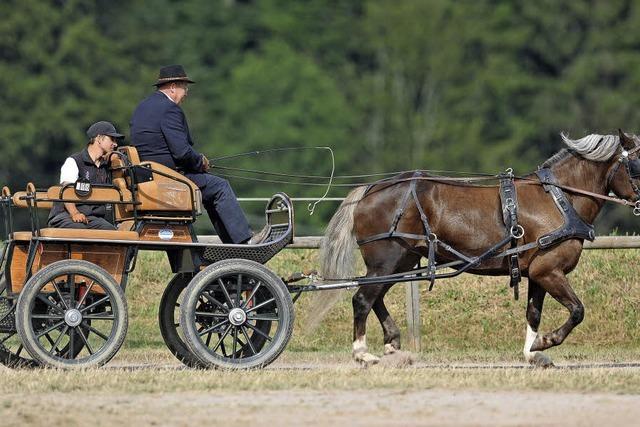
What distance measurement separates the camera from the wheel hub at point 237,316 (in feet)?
43.5

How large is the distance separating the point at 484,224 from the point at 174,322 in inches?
112

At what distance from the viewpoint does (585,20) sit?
194 feet

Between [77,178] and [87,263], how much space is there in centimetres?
96

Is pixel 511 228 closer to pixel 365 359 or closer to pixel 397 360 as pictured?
pixel 397 360

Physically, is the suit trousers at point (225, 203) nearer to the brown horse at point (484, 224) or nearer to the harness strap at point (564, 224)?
the brown horse at point (484, 224)

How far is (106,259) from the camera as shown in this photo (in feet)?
43.5

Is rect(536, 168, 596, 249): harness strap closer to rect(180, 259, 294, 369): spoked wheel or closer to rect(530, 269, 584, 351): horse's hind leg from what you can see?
rect(530, 269, 584, 351): horse's hind leg

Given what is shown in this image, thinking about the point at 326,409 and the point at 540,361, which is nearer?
the point at 326,409

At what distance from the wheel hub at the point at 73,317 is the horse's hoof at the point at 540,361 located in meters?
4.00

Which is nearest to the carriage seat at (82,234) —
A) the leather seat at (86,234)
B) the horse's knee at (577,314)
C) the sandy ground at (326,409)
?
the leather seat at (86,234)

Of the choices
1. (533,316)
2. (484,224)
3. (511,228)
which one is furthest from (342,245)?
(533,316)

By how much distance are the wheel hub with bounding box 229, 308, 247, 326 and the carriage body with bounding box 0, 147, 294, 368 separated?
0.05 ft

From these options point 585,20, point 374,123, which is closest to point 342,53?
point 374,123

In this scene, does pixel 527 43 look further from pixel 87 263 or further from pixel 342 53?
pixel 87 263
